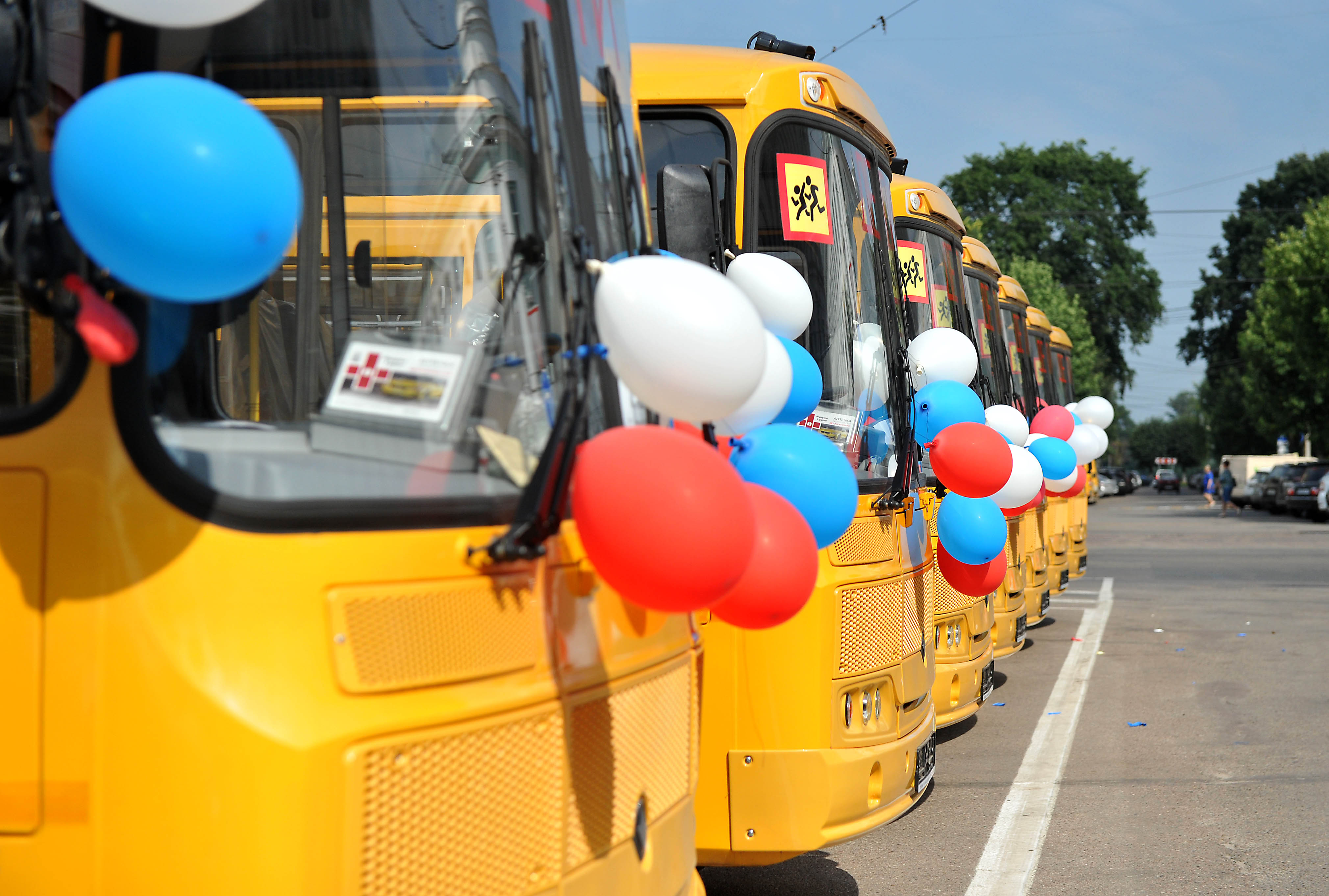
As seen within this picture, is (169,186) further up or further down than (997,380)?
further down

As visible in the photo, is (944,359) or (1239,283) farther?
(1239,283)

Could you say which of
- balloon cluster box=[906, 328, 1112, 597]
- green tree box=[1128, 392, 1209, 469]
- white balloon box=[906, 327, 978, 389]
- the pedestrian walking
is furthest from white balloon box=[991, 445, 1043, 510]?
green tree box=[1128, 392, 1209, 469]

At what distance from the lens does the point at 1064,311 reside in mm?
49469

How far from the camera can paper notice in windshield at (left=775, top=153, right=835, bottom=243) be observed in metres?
5.11

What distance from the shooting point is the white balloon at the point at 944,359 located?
6395 mm

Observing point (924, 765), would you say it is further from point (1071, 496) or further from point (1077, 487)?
point (1071, 496)

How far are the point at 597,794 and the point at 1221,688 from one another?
28.7 ft

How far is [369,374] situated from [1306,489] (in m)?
39.0

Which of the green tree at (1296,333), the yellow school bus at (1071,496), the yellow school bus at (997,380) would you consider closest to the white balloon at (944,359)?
the yellow school bus at (997,380)

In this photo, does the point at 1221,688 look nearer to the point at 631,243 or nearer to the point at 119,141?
the point at 631,243

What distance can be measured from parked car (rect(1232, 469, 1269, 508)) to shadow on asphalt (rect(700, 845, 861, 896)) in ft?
134

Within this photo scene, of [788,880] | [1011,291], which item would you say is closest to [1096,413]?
[1011,291]

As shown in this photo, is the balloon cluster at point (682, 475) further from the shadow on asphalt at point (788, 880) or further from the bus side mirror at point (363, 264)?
the shadow on asphalt at point (788, 880)

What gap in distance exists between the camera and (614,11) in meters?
3.23
